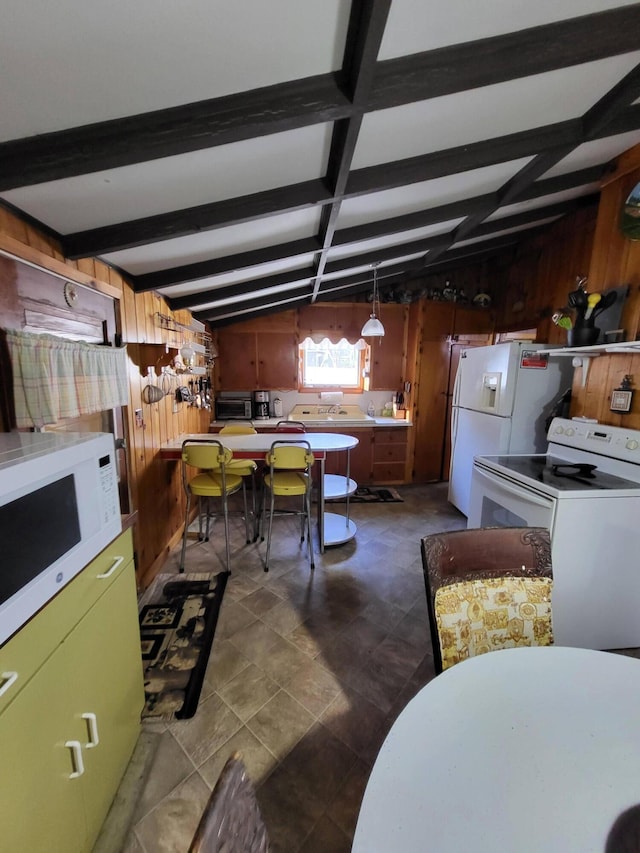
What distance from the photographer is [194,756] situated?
1344 millimetres

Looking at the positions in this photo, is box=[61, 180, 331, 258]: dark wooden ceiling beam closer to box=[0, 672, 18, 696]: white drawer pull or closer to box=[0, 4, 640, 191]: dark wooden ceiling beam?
box=[0, 4, 640, 191]: dark wooden ceiling beam

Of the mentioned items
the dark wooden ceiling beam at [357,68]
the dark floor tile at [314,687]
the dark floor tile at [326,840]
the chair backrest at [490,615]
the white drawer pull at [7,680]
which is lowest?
the dark floor tile at [326,840]

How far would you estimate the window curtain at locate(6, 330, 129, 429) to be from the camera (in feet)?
3.96

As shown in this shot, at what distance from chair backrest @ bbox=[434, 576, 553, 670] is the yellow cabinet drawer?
→ 1.01 meters

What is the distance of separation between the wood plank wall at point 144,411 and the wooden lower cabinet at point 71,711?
3.64ft

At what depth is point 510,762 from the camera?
636mm

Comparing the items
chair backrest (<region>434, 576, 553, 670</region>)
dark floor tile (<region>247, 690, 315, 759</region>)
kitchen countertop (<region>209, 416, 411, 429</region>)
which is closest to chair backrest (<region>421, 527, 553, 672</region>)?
chair backrest (<region>434, 576, 553, 670</region>)

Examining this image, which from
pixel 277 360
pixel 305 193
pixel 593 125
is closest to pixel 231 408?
pixel 277 360

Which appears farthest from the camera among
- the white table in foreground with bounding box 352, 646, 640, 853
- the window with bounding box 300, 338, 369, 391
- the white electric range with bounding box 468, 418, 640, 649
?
the window with bounding box 300, 338, 369, 391

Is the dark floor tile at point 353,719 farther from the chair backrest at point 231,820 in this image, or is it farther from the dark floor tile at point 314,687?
the chair backrest at point 231,820

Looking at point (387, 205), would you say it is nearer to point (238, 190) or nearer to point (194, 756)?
point (238, 190)

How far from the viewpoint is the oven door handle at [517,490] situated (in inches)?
64.9

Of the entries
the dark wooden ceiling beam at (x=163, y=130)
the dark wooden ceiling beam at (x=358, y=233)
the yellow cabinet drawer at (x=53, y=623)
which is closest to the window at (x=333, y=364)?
the dark wooden ceiling beam at (x=358, y=233)

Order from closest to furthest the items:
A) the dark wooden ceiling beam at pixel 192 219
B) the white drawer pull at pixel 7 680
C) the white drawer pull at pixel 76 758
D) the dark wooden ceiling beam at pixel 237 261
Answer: the white drawer pull at pixel 7 680 < the white drawer pull at pixel 76 758 < the dark wooden ceiling beam at pixel 192 219 < the dark wooden ceiling beam at pixel 237 261
